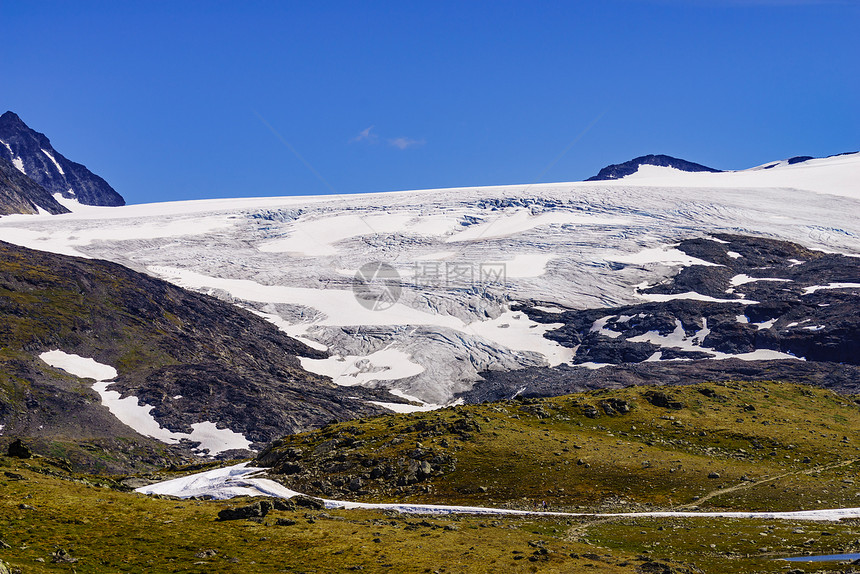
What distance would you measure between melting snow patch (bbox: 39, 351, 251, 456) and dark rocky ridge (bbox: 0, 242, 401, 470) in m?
1.77

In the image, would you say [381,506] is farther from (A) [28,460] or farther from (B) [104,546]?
(A) [28,460]

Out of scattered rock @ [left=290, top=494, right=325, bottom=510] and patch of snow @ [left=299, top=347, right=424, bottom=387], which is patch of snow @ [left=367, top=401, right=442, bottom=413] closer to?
patch of snow @ [left=299, top=347, right=424, bottom=387]

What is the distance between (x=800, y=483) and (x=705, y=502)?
8.64m

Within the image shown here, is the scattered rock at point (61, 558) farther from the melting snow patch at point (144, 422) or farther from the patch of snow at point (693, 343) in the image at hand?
the patch of snow at point (693, 343)

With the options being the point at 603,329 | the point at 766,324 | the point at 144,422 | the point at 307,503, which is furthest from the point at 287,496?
the point at 766,324

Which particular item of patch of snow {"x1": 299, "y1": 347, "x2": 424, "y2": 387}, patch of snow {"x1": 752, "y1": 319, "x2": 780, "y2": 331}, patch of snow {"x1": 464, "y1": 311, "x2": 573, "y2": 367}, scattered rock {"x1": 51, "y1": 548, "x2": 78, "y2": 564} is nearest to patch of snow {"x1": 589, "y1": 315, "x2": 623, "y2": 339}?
patch of snow {"x1": 464, "y1": 311, "x2": 573, "y2": 367}

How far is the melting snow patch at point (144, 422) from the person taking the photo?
125 meters

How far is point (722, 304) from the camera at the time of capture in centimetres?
19475

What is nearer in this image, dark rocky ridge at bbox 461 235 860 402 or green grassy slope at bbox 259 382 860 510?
green grassy slope at bbox 259 382 860 510

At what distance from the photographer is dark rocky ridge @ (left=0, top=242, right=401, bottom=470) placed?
12019 cm

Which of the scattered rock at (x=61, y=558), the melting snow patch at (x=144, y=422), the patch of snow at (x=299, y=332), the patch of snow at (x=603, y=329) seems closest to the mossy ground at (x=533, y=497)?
the scattered rock at (x=61, y=558)

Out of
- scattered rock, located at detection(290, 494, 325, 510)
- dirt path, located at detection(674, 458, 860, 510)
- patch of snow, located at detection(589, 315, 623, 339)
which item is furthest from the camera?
patch of snow, located at detection(589, 315, 623, 339)

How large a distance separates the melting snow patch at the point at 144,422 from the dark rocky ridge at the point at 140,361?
1.77 m

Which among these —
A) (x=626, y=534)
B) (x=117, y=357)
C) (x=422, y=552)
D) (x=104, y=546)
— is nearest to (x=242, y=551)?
(x=104, y=546)
